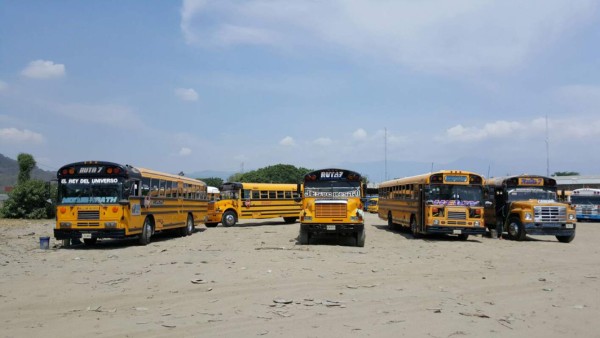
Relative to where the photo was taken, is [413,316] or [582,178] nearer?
[413,316]

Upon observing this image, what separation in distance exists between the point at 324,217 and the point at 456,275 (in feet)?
19.5

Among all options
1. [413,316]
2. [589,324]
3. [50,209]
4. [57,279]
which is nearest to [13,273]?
[57,279]

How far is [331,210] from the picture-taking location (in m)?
15.9

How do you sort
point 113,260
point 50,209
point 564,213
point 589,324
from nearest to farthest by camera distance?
point 589,324, point 113,260, point 564,213, point 50,209

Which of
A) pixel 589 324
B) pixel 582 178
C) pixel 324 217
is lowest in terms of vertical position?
pixel 589 324

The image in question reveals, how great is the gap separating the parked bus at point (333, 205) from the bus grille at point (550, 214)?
748 cm

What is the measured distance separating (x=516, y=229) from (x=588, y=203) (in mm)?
23009

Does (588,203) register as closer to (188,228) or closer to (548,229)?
(548,229)

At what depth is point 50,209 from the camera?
3566 centimetres

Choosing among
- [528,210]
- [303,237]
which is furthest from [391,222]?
[303,237]

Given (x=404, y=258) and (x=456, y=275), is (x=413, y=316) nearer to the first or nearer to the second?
(x=456, y=275)

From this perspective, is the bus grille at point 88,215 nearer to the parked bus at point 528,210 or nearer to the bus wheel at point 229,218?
the bus wheel at point 229,218

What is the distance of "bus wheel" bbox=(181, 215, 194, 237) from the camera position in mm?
22156

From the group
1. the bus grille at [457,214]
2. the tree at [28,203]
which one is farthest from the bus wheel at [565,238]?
the tree at [28,203]
